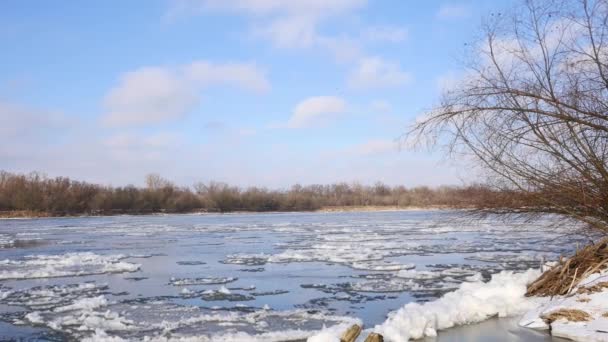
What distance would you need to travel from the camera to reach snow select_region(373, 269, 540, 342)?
6.23 m

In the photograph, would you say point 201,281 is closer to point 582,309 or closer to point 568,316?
point 568,316

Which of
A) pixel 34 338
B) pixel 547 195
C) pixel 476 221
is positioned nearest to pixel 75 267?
pixel 34 338

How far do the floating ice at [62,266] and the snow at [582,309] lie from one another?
995 centimetres

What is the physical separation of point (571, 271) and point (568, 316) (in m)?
1.47

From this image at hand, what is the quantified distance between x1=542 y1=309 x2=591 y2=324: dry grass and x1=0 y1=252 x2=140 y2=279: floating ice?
1017 cm

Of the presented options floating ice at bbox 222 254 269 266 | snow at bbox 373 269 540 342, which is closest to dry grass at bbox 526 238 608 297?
snow at bbox 373 269 540 342

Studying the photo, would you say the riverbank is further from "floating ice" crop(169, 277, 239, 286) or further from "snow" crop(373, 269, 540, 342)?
"floating ice" crop(169, 277, 239, 286)

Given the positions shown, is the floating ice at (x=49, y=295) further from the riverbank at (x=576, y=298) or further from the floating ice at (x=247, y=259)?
the riverbank at (x=576, y=298)

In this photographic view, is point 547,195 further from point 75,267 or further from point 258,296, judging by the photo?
point 75,267

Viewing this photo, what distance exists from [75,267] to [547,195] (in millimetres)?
11811

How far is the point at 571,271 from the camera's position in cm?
747

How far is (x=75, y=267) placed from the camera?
1452cm

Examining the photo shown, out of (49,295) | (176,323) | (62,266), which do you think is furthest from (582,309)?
(62,266)

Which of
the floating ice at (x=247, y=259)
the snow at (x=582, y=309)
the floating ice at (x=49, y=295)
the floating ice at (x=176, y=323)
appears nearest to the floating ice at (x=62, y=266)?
the floating ice at (x=49, y=295)
